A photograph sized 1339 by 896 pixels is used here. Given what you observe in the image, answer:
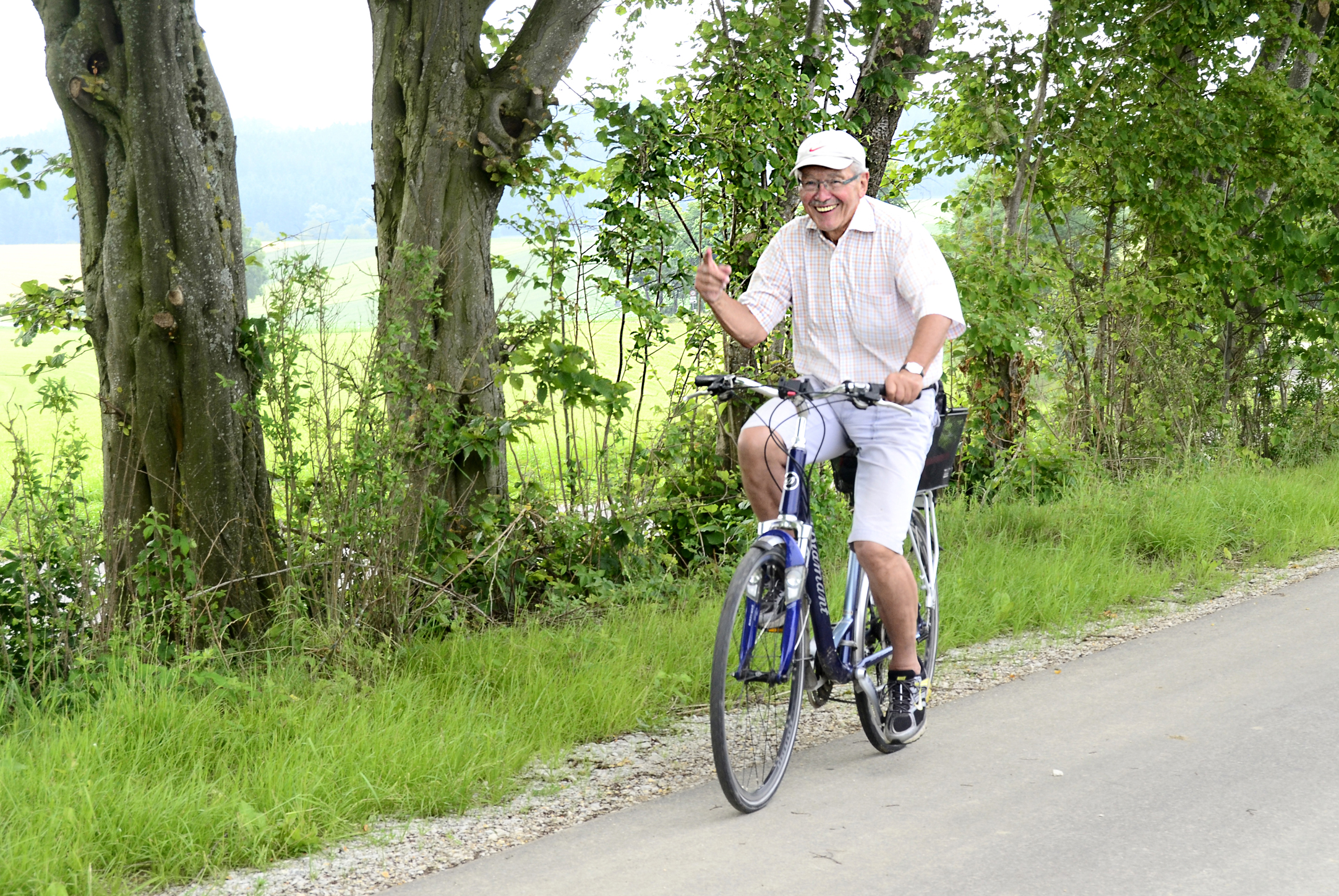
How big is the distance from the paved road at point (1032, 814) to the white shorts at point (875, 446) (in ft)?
3.04

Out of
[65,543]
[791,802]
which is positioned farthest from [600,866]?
[65,543]

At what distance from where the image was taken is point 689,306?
7992 mm

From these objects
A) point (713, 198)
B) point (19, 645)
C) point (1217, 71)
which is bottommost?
point (19, 645)

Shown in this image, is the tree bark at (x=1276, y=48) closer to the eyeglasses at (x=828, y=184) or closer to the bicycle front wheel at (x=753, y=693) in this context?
the eyeglasses at (x=828, y=184)

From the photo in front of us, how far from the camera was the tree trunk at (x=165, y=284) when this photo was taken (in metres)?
5.80

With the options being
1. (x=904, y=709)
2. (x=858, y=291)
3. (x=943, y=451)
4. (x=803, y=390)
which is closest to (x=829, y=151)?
(x=858, y=291)

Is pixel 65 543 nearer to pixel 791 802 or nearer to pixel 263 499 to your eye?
pixel 263 499

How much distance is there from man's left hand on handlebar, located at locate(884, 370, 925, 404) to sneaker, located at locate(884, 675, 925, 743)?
1.26 metres

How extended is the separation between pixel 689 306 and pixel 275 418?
3.16 m

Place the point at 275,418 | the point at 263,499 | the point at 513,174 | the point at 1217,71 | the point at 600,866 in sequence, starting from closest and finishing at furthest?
the point at 600,866, the point at 275,418, the point at 263,499, the point at 513,174, the point at 1217,71

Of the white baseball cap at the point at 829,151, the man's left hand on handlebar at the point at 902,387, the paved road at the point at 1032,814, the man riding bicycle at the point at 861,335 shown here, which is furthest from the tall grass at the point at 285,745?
the white baseball cap at the point at 829,151

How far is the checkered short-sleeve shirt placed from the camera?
14.5ft

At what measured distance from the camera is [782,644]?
165 inches

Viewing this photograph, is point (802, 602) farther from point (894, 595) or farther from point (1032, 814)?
point (1032, 814)
